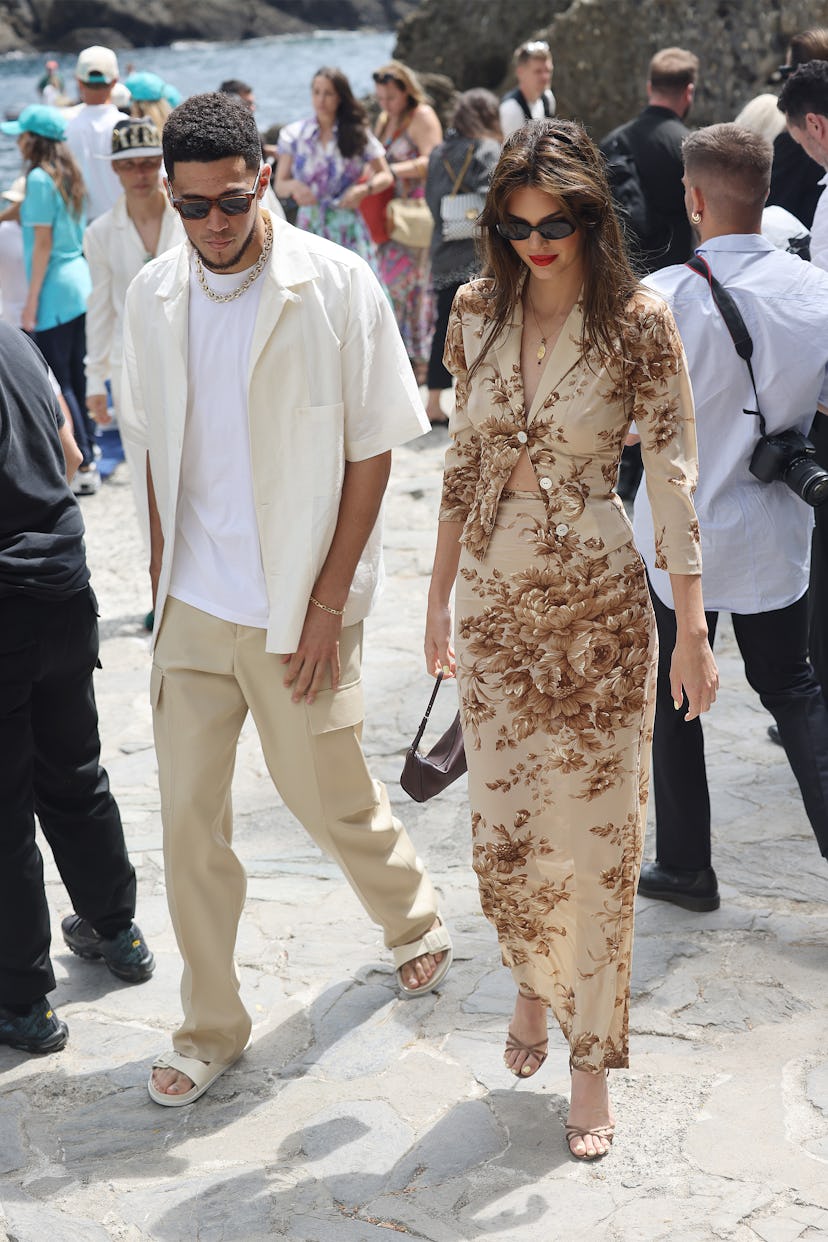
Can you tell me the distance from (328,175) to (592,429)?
6180 mm

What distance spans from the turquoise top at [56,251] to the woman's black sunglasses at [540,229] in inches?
211

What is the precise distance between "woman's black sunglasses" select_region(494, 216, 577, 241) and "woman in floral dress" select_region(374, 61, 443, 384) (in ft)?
21.2

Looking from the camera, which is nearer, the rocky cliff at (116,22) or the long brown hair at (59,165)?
the long brown hair at (59,165)

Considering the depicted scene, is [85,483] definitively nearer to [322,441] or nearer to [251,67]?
[322,441]

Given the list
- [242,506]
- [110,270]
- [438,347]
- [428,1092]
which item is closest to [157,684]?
[242,506]

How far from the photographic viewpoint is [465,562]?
114 inches

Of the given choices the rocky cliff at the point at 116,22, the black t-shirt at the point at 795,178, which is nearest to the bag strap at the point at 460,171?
the black t-shirt at the point at 795,178

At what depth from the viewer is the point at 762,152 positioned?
342 cm

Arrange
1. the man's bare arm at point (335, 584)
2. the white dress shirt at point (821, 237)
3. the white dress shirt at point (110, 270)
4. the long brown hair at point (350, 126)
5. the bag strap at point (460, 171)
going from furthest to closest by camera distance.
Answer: the long brown hair at point (350, 126)
the bag strap at point (460, 171)
the white dress shirt at point (110, 270)
the white dress shirt at point (821, 237)
the man's bare arm at point (335, 584)

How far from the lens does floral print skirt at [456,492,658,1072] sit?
2.79m

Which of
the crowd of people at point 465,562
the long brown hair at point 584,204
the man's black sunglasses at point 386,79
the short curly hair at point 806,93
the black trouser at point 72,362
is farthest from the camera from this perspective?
the man's black sunglasses at point 386,79

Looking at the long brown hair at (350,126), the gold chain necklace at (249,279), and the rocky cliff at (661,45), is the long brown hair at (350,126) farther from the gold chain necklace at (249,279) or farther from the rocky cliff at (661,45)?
the gold chain necklace at (249,279)

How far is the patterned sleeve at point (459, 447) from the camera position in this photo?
2914 millimetres

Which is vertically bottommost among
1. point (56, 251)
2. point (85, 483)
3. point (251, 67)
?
point (85, 483)
